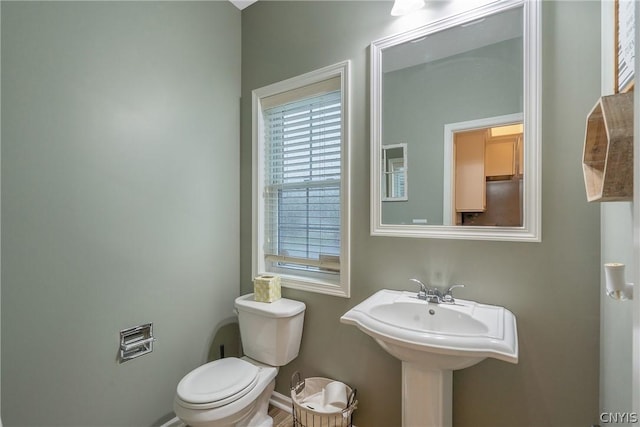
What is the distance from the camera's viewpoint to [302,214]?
190cm

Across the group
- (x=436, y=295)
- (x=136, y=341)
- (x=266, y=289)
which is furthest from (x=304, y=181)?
(x=136, y=341)

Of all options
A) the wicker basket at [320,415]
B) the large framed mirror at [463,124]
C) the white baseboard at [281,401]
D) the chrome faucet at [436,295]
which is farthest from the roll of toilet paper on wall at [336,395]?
the large framed mirror at [463,124]

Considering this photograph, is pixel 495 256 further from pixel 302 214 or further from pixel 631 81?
pixel 302 214

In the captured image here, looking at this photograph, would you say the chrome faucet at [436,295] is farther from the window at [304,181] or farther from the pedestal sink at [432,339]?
the window at [304,181]

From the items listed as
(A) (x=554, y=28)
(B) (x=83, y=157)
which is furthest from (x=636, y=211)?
(B) (x=83, y=157)

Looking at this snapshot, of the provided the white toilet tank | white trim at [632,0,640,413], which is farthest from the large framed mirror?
white trim at [632,0,640,413]

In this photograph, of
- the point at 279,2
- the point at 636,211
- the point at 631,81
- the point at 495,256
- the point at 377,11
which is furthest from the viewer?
the point at 279,2

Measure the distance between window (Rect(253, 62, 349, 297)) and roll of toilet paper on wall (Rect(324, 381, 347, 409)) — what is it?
489 mm

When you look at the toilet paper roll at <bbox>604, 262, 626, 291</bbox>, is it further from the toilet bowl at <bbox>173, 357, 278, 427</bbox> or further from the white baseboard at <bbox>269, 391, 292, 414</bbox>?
the white baseboard at <bbox>269, 391, 292, 414</bbox>

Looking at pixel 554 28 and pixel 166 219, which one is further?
pixel 166 219

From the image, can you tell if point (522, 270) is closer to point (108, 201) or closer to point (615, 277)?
point (615, 277)

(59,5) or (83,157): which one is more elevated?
(59,5)

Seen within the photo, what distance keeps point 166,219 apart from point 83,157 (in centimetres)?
49

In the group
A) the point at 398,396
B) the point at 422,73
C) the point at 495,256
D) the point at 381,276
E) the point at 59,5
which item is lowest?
the point at 398,396
